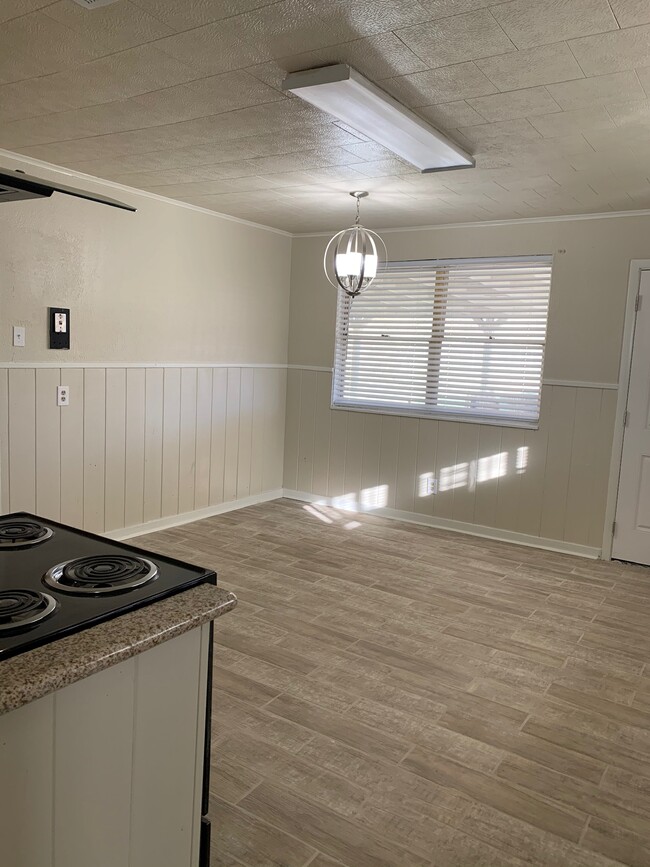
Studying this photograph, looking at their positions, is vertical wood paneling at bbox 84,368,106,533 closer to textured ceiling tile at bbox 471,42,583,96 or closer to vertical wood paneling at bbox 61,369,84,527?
vertical wood paneling at bbox 61,369,84,527

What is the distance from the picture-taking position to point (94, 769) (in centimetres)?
123

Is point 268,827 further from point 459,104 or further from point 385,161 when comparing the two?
point 385,161

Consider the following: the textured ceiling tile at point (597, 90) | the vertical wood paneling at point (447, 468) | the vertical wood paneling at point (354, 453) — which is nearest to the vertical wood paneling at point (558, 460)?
the vertical wood paneling at point (447, 468)

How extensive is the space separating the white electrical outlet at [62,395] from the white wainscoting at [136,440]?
0.03 m

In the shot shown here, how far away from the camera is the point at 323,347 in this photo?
236 inches

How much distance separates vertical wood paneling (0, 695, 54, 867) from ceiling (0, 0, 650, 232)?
6.48 ft

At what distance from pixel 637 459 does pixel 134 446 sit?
3547 millimetres

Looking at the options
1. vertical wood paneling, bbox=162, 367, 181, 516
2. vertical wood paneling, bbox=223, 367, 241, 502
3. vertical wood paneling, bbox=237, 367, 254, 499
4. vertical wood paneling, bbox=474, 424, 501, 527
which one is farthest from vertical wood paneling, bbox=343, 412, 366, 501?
vertical wood paneling, bbox=162, 367, 181, 516

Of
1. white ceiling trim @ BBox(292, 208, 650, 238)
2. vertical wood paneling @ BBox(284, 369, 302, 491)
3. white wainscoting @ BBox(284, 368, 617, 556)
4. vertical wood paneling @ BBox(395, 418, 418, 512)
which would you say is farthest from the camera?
vertical wood paneling @ BBox(284, 369, 302, 491)

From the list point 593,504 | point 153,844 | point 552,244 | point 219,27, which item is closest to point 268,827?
point 153,844

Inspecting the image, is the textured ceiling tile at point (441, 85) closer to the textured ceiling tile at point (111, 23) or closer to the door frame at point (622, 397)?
the textured ceiling tile at point (111, 23)

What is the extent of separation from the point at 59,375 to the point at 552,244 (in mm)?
3535

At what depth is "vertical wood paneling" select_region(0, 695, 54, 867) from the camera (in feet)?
3.55

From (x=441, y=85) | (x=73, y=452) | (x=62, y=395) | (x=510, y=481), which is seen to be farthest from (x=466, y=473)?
(x=441, y=85)
